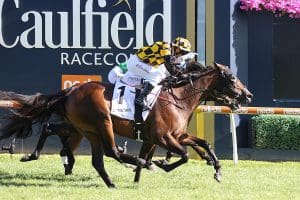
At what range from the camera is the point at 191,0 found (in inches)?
520

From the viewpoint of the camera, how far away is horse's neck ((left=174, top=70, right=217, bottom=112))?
9445 mm

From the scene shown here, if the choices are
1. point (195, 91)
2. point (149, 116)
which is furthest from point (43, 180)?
point (195, 91)

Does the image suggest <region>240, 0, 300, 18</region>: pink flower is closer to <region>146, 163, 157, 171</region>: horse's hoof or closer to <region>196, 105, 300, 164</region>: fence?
<region>196, 105, 300, 164</region>: fence

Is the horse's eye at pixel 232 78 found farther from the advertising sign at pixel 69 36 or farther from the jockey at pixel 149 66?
the advertising sign at pixel 69 36

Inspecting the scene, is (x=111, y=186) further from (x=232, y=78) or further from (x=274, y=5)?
(x=274, y=5)

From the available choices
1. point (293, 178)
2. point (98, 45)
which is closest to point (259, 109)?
point (293, 178)

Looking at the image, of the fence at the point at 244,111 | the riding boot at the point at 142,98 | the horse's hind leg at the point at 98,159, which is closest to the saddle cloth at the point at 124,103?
the riding boot at the point at 142,98

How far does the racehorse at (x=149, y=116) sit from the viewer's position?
351 inches

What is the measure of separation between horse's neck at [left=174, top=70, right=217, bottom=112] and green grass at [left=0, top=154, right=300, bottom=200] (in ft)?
3.66

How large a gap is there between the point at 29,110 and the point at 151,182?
77.9 inches

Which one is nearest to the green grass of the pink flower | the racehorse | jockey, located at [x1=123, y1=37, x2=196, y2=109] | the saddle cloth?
the racehorse

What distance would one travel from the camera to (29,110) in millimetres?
9406

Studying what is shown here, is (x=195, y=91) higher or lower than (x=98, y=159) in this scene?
higher

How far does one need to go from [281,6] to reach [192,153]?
3.33 m
